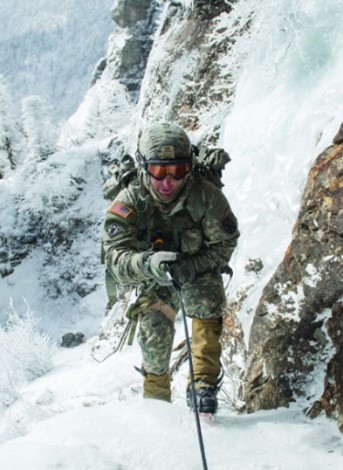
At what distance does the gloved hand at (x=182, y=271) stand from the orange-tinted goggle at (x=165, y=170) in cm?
54

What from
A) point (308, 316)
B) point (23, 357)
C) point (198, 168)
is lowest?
point (23, 357)

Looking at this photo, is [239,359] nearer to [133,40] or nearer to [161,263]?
[161,263]

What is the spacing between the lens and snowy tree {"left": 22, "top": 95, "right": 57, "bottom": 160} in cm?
2411

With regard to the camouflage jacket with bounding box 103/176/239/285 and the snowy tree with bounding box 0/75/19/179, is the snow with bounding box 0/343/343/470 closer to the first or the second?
the camouflage jacket with bounding box 103/176/239/285

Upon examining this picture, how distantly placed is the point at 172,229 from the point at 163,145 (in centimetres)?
58

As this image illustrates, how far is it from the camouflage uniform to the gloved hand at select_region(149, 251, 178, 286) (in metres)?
0.15

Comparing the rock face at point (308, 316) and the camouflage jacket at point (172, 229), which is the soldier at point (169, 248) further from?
the rock face at point (308, 316)

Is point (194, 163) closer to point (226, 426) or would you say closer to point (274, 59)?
point (226, 426)

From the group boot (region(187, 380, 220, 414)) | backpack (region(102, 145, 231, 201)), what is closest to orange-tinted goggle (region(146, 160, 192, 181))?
backpack (region(102, 145, 231, 201))

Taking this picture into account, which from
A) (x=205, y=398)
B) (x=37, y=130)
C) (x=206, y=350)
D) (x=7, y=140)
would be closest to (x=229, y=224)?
(x=206, y=350)

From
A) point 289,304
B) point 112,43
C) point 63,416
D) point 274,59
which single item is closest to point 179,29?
point 274,59

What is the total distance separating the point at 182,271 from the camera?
299cm

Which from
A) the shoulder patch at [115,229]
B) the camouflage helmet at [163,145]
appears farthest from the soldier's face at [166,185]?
the shoulder patch at [115,229]

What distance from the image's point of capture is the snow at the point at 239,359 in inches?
98.2
